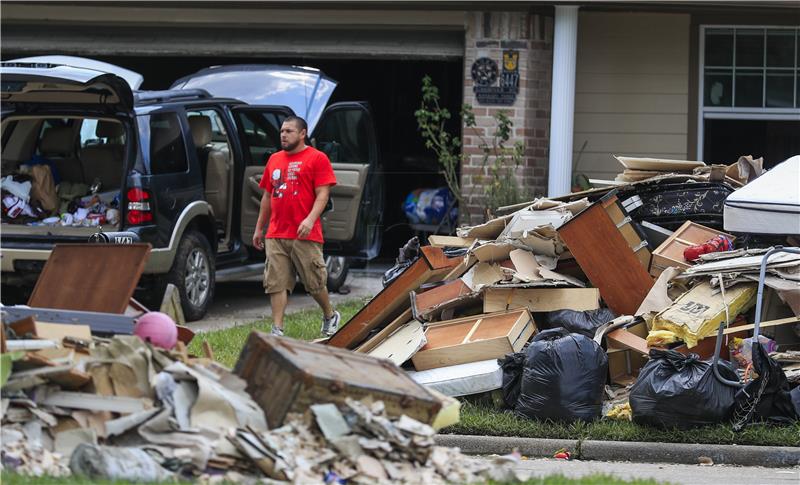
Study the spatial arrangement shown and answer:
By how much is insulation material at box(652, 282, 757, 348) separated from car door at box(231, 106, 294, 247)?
196 inches

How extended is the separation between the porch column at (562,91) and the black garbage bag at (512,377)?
650cm

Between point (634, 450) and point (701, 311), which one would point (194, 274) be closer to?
point (701, 311)

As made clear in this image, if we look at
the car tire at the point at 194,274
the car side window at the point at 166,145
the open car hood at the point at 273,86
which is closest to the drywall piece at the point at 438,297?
the car tire at the point at 194,274

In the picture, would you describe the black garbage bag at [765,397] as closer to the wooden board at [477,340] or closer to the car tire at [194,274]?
the wooden board at [477,340]

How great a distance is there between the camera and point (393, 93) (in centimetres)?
1920

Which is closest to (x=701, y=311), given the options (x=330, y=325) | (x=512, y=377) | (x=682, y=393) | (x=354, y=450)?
(x=682, y=393)

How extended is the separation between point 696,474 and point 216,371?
2.95 metres

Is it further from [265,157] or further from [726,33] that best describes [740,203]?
[726,33]

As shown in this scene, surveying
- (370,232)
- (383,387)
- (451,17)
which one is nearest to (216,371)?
(383,387)

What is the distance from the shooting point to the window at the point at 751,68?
592 inches

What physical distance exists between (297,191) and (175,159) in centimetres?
196

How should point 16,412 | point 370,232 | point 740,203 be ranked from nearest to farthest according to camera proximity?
point 16,412
point 740,203
point 370,232

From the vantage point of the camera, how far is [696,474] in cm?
700

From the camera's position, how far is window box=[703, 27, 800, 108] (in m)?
15.0
